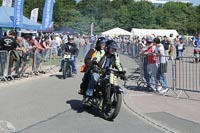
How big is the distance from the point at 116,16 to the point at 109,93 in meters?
102

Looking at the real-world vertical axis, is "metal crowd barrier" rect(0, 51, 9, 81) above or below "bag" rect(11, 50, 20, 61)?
below

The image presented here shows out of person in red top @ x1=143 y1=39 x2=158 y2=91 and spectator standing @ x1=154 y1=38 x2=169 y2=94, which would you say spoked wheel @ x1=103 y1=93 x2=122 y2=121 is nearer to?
spectator standing @ x1=154 y1=38 x2=169 y2=94

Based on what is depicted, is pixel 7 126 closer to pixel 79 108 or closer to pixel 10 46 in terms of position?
pixel 79 108

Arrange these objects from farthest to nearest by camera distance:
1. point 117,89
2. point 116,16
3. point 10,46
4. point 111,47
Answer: point 116,16 → point 10,46 → point 111,47 → point 117,89

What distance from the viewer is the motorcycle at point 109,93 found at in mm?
9281

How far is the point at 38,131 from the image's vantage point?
825 centimetres

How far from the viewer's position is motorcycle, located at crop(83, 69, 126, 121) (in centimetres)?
928

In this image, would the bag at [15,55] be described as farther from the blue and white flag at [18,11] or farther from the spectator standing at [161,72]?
the spectator standing at [161,72]

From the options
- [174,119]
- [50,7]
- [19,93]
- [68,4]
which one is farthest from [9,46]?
[68,4]

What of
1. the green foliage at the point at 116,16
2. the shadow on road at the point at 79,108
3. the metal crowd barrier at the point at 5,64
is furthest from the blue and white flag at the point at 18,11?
the green foliage at the point at 116,16

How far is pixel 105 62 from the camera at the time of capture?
396 inches

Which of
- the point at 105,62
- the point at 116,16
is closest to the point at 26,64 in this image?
the point at 105,62

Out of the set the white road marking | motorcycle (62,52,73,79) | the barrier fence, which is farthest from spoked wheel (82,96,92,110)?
motorcycle (62,52,73,79)

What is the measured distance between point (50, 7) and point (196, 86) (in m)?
19.3
